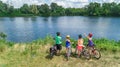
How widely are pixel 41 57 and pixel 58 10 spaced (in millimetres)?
150640

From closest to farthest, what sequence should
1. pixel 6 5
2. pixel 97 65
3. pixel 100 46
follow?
pixel 97 65, pixel 100 46, pixel 6 5

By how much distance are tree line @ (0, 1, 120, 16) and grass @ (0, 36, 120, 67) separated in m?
131

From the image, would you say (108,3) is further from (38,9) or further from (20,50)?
(20,50)

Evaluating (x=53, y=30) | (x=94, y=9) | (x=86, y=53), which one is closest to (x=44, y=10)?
(x=94, y=9)

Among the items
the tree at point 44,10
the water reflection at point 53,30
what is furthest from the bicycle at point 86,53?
the tree at point 44,10

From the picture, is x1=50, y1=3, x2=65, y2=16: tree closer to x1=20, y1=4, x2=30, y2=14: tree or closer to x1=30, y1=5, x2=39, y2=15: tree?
x1=30, y1=5, x2=39, y2=15: tree

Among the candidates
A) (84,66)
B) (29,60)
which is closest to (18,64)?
(29,60)

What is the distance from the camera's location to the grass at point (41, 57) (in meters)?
16.2

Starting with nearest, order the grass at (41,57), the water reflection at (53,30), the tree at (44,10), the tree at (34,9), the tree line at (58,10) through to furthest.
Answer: the grass at (41,57), the water reflection at (53,30), the tree line at (58,10), the tree at (34,9), the tree at (44,10)

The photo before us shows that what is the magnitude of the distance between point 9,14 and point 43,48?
143 m

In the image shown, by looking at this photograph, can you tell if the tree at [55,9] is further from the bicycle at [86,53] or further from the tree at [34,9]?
the bicycle at [86,53]

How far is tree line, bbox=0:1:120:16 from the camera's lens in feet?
493

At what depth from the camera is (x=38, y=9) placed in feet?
548

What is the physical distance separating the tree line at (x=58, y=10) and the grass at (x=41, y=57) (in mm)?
131046
